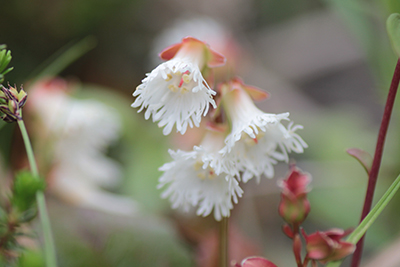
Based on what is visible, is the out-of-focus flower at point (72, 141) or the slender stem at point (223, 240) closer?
the slender stem at point (223, 240)

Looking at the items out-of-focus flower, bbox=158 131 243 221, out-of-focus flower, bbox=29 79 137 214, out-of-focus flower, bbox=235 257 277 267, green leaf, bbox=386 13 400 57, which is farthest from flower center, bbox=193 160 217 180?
out-of-focus flower, bbox=29 79 137 214

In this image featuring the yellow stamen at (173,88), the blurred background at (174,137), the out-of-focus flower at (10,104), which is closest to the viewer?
the out-of-focus flower at (10,104)

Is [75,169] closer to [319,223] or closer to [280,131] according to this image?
[280,131]

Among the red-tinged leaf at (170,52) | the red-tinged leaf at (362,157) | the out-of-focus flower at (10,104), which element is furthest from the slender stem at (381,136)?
the out-of-focus flower at (10,104)

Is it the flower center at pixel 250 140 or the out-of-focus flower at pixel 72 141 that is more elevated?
the out-of-focus flower at pixel 72 141

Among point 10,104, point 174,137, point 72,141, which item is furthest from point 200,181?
point 174,137

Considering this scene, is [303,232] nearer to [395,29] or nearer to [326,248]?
[326,248]

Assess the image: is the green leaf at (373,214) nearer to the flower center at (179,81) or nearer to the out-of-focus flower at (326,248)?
the out-of-focus flower at (326,248)
